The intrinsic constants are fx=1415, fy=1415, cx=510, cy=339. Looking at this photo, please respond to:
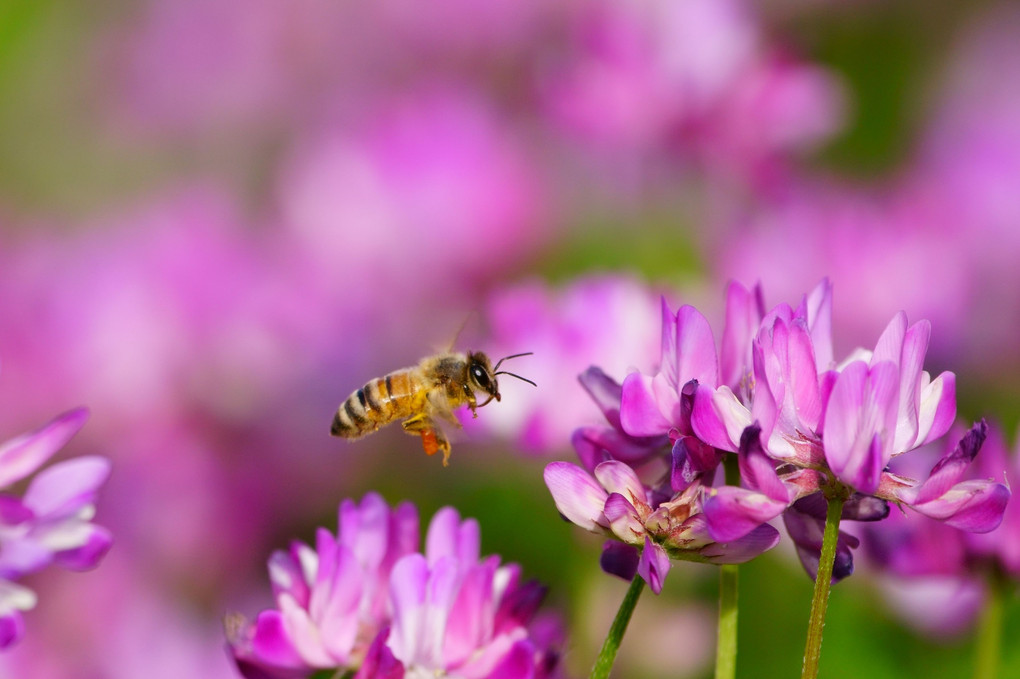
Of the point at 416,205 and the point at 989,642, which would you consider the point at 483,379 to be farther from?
the point at 416,205

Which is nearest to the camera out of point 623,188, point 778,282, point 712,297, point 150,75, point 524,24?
point 712,297

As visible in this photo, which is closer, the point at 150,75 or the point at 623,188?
the point at 623,188

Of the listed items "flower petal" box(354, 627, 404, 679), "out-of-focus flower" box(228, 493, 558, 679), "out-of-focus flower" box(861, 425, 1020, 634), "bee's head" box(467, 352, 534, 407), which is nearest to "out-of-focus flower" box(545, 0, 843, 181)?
"bee's head" box(467, 352, 534, 407)

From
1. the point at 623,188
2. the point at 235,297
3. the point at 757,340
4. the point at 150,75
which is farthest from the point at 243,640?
the point at 150,75

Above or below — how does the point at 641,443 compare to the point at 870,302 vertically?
above

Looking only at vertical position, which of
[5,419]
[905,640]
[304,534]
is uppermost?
[5,419]

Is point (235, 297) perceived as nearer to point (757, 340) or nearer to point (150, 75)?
point (757, 340)

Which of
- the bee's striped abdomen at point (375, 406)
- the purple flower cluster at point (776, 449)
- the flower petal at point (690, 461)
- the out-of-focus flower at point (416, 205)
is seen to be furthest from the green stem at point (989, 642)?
the out-of-focus flower at point (416, 205)
